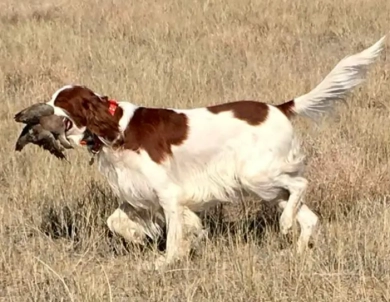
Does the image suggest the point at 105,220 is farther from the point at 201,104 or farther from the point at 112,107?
the point at 201,104

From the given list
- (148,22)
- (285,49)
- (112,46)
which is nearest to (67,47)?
(112,46)

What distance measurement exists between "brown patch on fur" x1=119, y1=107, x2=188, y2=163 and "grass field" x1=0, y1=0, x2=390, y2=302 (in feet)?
1.85

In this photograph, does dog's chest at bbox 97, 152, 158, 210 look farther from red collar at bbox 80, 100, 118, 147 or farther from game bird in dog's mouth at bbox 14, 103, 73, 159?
game bird in dog's mouth at bbox 14, 103, 73, 159

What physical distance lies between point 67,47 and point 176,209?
5.76 metres

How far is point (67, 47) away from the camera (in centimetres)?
962

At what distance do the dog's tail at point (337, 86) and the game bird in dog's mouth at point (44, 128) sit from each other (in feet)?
4.24

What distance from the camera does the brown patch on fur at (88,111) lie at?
4160 mm

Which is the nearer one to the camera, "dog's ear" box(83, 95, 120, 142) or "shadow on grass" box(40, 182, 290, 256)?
"dog's ear" box(83, 95, 120, 142)

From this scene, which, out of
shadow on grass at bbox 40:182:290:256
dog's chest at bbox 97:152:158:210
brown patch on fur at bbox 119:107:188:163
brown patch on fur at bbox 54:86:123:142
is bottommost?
shadow on grass at bbox 40:182:290:256

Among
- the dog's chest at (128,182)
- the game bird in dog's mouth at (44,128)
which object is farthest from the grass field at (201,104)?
the game bird in dog's mouth at (44,128)

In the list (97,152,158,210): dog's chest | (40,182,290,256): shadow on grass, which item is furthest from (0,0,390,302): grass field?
(97,152,158,210): dog's chest

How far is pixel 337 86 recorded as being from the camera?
15.6ft

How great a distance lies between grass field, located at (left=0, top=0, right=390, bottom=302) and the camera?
12.1 feet

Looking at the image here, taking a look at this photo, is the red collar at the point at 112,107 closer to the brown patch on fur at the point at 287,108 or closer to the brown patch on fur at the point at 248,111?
the brown patch on fur at the point at 248,111
